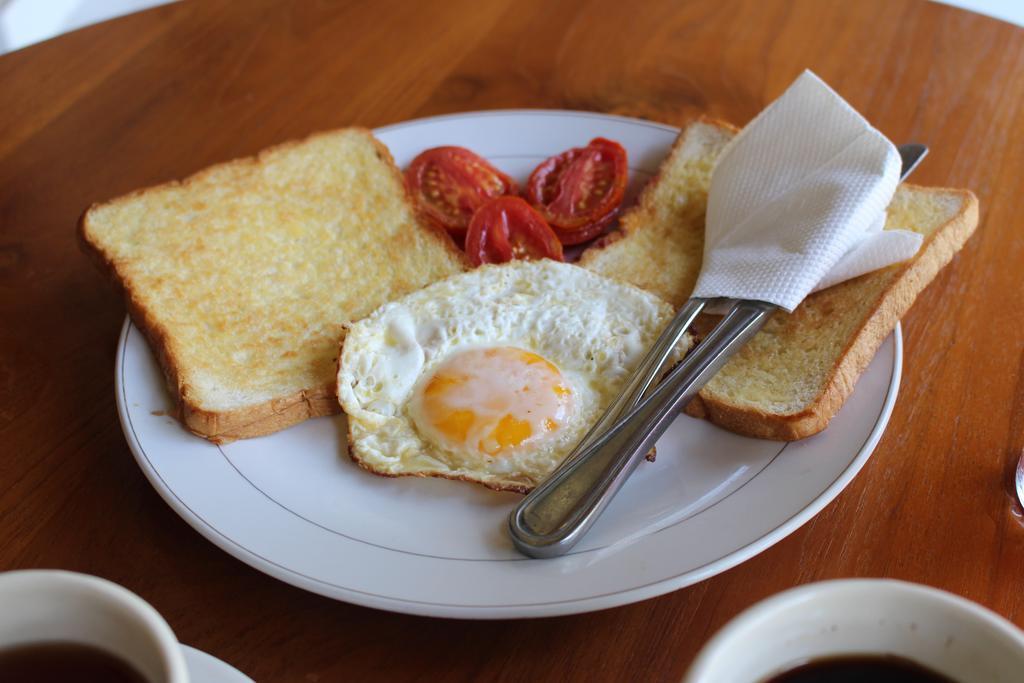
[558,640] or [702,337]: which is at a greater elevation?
[702,337]

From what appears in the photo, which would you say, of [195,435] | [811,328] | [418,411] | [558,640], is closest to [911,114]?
[811,328]

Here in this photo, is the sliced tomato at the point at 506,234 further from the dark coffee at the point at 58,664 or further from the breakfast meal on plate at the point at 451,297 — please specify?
the dark coffee at the point at 58,664

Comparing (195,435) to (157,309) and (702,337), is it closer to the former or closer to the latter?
(157,309)

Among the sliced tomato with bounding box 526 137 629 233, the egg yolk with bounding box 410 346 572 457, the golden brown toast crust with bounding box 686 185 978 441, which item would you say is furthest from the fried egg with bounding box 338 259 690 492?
the sliced tomato with bounding box 526 137 629 233

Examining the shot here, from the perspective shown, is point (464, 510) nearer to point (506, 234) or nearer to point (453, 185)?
point (506, 234)

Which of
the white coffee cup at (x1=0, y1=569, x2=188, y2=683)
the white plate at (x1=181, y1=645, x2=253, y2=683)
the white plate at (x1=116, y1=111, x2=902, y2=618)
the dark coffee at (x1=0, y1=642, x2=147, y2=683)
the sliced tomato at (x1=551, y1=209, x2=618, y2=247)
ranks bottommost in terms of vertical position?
the white plate at (x1=116, y1=111, x2=902, y2=618)

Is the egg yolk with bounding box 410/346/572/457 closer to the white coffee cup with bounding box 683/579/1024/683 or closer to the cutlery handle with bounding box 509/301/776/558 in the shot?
the cutlery handle with bounding box 509/301/776/558
